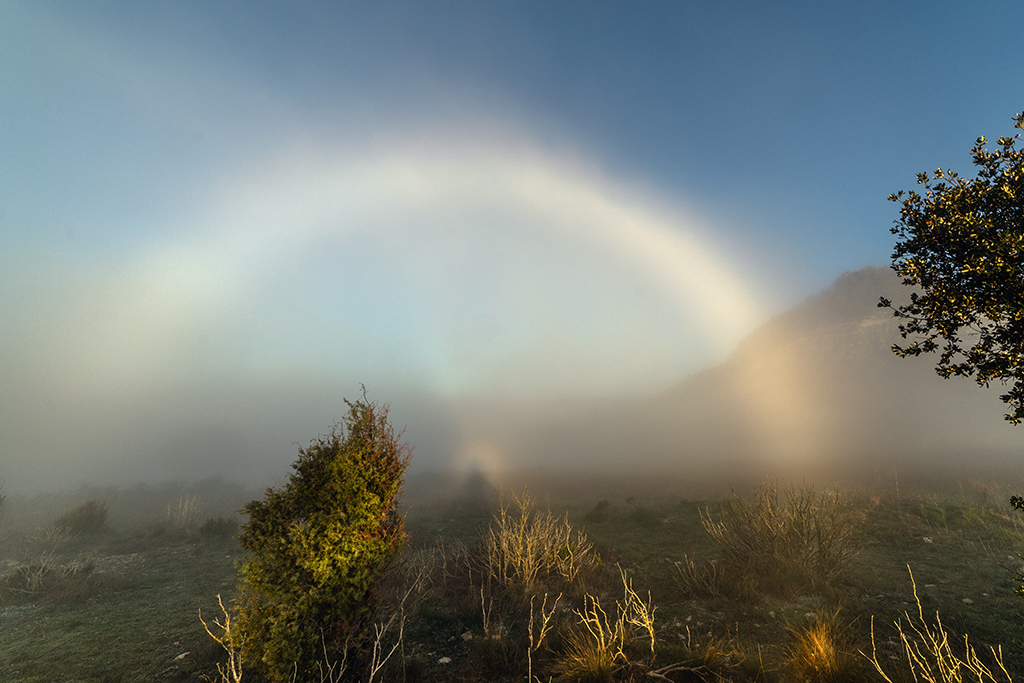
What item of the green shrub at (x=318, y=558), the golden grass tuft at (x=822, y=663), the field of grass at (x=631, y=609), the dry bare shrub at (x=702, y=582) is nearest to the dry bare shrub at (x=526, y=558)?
the field of grass at (x=631, y=609)

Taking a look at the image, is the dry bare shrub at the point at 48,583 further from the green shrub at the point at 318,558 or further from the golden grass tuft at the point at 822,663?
the golden grass tuft at the point at 822,663

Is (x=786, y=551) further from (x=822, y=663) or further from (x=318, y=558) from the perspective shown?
(x=318, y=558)

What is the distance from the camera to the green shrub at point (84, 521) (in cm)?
1958

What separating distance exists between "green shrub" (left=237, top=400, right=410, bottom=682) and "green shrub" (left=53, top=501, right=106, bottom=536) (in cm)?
2312

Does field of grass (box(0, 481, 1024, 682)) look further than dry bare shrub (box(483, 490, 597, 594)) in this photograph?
No

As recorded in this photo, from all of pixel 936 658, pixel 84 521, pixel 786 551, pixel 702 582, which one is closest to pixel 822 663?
pixel 936 658

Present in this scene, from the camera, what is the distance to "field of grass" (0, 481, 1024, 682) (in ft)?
20.4

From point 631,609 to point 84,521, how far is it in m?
27.0

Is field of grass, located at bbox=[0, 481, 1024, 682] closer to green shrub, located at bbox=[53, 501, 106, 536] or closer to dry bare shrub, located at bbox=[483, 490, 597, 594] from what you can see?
dry bare shrub, located at bbox=[483, 490, 597, 594]

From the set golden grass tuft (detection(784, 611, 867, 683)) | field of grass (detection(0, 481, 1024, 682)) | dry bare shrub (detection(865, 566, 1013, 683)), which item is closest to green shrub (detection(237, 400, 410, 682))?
field of grass (detection(0, 481, 1024, 682))

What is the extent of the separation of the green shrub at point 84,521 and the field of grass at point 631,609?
11.2 feet

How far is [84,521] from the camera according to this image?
20125 millimetres

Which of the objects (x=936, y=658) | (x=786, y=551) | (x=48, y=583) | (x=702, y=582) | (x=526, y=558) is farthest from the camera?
(x=48, y=583)

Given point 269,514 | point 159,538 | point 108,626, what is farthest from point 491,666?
point 159,538
